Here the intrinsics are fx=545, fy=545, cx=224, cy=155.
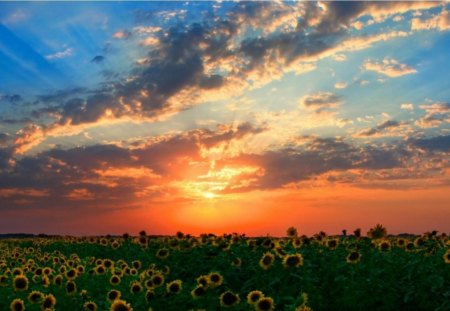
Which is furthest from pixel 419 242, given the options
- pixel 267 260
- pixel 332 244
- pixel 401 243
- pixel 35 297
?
pixel 35 297

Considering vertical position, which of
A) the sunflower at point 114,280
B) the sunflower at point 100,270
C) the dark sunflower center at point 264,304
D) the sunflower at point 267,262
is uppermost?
the sunflower at point 267,262

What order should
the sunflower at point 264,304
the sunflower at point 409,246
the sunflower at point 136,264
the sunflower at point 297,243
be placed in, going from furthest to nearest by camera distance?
the sunflower at point 136,264 → the sunflower at point 297,243 → the sunflower at point 409,246 → the sunflower at point 264,304

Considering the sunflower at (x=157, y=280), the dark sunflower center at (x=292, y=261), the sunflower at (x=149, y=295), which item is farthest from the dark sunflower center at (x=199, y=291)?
the dark sunflower center at (x=292, y=261)

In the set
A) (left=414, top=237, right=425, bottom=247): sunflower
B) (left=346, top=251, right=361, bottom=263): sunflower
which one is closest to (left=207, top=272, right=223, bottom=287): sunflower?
(left=346, top=251, right=361, bottom=263): sunflower

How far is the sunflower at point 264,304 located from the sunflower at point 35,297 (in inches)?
173

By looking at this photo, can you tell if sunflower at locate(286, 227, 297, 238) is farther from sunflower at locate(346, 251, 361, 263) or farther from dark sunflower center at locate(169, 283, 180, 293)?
dark sunflower center at locate(169, 283, 180, 293)

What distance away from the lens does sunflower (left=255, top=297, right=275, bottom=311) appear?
26.7 ft

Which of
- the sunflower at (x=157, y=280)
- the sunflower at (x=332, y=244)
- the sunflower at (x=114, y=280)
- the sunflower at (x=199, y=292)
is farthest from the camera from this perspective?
the sunflower at (x=332, y=244)

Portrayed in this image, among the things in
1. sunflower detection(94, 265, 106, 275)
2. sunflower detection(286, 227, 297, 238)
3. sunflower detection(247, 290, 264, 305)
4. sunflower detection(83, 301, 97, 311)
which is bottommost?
sunflower detection(83, 301, 97, 311)

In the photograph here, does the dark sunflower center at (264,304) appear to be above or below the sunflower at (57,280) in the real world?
Answer: below

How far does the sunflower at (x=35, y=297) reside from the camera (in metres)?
10.1

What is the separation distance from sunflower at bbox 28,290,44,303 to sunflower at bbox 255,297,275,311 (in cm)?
438

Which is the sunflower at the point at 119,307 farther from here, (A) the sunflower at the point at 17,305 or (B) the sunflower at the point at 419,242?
(B) the sunflower at the point at 419,242

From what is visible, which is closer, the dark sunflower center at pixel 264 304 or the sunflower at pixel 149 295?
the dark sunflower center at pixel 264 304
